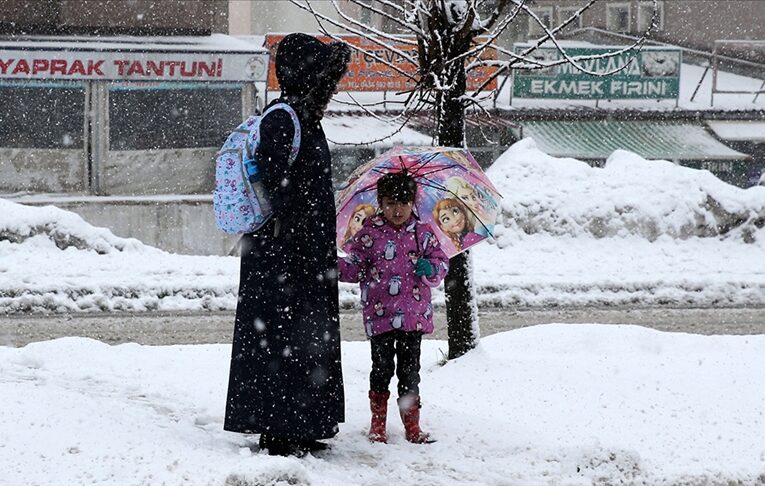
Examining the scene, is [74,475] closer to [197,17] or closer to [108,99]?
[108,99]

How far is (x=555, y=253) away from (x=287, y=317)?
1042cm

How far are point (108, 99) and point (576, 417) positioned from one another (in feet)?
49.8

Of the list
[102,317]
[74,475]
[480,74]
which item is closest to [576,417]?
[74,475]

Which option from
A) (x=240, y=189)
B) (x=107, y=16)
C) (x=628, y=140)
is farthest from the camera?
(x=107, y=16)

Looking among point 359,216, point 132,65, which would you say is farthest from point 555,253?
point 359,216

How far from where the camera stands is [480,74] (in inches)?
920

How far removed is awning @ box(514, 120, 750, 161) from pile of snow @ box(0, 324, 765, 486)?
12.8m

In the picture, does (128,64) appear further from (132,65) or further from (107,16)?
(107,16)

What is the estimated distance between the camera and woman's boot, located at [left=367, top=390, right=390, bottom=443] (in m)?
6.09

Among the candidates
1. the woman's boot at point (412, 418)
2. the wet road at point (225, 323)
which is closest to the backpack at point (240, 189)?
the woman's boot at point (412, 418)

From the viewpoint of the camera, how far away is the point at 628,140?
74.4ft

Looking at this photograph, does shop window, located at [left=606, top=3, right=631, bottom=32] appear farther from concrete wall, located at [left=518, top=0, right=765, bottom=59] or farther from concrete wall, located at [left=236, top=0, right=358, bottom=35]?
concrete wall, located at [left=236, top=0, right=358, bottom=35]

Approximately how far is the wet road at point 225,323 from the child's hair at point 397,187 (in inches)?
205

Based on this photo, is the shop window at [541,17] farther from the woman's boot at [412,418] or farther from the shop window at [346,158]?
the woman's boot at [412,418]
